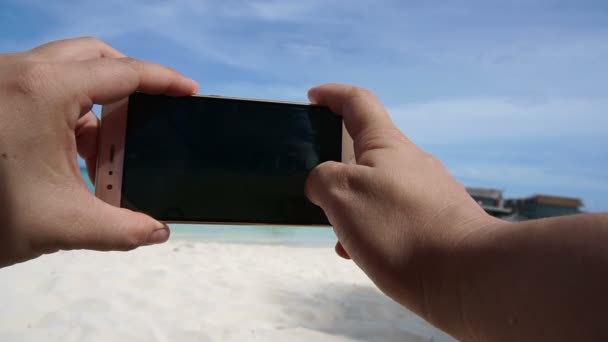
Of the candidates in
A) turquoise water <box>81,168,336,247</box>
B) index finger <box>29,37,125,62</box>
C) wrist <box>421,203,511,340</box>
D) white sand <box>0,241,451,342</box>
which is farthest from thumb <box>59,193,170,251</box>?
turquoise water <box>81,168,336,247</box>

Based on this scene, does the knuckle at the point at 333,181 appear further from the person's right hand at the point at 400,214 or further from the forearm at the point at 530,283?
the forearm at the point at 530,283

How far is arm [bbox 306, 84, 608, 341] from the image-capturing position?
2.75 ft

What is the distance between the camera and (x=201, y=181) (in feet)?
6.28

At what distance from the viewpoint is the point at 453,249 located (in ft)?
3.61

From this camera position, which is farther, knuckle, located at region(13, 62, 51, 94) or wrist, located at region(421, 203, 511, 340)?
knuckle, located at region(13, 62, 51, 94)

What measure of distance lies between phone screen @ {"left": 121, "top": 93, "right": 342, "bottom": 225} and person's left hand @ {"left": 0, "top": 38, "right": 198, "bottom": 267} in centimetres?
33

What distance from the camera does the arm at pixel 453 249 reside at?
33.0 inches

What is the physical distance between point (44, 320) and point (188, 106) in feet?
6.35

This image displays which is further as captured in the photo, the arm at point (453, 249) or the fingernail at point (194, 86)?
the fingernail at point (194, 86)

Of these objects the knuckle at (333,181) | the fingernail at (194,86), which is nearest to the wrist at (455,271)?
the knuckle at (333,181)

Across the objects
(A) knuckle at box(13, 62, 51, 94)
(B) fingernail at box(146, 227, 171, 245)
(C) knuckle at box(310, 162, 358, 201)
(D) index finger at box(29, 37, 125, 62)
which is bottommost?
(B) fingernail at box(146, 227, 171, 245)

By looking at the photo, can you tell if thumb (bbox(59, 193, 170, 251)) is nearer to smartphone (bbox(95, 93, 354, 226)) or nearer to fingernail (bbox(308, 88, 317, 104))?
smartphone (bbox(95, 93, 354, 226))

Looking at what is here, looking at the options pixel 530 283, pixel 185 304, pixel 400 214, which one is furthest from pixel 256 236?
pixel 530 283

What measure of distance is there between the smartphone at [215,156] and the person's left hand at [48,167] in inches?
12.4
